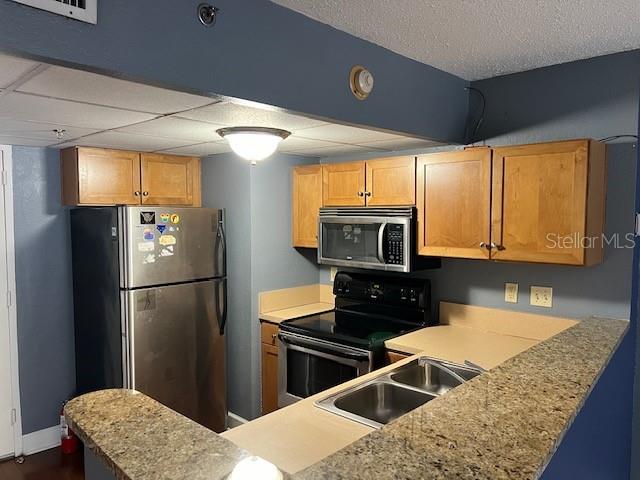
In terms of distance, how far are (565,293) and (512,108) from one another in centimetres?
112

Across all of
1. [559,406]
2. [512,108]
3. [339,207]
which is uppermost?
[512,108]

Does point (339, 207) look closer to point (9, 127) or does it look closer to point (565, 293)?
point (565, 293)

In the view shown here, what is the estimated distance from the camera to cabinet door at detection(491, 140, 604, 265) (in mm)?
2352

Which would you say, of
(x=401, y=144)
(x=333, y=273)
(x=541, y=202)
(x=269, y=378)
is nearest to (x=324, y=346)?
(x=269, y=378)

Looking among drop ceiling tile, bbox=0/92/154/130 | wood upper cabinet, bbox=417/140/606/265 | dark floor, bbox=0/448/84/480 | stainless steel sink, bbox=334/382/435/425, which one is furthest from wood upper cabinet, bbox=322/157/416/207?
dark floor, bbox=0/448/84/480

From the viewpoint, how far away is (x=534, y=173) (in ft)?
8.15

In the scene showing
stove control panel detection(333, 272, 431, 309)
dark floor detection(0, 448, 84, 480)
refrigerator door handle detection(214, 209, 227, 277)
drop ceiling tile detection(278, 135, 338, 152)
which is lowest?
dark floor detection(0, 448, 84, 480)

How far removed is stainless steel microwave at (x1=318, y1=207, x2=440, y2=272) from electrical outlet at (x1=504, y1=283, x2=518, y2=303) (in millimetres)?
455

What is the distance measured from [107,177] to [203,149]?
2.20 feet

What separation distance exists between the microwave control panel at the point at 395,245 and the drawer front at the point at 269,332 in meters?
0.97

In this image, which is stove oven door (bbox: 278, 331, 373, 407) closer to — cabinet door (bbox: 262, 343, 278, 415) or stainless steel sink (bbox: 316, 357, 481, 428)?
cabinet door (bbox: 262, 343, 278, 415)

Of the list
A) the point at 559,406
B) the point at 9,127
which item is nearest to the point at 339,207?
the point at 9,127

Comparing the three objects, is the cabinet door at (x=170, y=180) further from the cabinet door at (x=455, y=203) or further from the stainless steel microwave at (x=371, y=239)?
the cabinet door at (x=455, y=203)

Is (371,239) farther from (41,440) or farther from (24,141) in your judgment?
(41,440)
